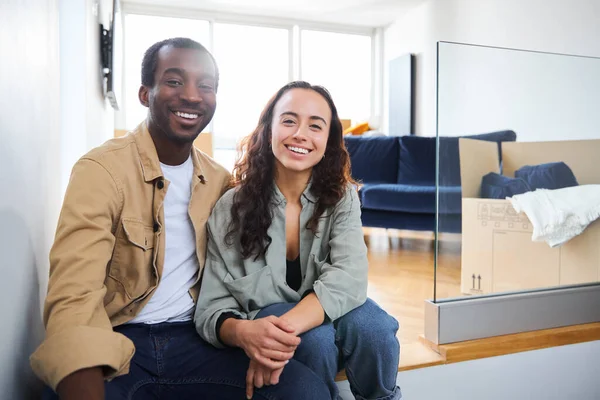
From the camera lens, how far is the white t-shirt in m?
1.11

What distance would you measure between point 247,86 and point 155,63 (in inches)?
223

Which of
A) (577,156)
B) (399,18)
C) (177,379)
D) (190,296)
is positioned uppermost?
(399,18)

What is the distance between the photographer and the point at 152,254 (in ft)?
3.51

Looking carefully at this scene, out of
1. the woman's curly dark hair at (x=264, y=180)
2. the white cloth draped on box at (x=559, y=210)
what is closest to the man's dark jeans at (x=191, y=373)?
the woman's curly dark hair at (x=264, y=180)

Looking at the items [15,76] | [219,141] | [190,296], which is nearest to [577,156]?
[190,296]

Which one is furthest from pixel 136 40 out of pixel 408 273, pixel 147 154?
pixel 147 154

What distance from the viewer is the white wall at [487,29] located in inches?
149

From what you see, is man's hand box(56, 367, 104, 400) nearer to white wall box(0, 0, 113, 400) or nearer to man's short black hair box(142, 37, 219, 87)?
white wall box(0, 0, 113, 400)

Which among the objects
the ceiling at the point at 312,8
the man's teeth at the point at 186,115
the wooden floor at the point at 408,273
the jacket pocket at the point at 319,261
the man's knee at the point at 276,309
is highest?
the ceiling at the point at 312,8

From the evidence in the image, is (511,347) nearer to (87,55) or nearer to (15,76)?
(15,76)

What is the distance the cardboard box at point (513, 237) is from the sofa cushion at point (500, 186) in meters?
0.02

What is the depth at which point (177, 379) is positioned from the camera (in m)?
1.00

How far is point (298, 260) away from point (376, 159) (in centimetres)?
298

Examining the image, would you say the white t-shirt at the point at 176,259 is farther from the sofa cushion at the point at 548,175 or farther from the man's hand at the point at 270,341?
the sofa cushion at the point at 548,175
